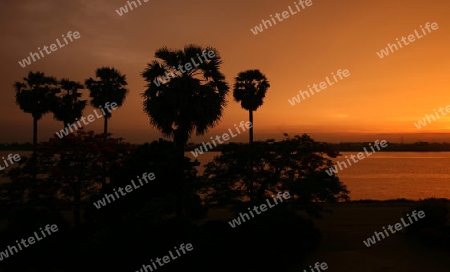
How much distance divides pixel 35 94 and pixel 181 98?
19.0 metres

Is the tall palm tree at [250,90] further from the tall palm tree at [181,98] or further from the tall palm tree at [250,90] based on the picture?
the tall palm tree at [181,98]

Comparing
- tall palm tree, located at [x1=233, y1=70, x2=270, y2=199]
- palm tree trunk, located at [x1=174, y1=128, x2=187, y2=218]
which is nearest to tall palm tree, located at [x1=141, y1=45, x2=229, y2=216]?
palm tree trunk, located at [x1=174, y1=128, x2=187, y2=218]

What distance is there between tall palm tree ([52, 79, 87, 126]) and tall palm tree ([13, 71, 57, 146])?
1.72m

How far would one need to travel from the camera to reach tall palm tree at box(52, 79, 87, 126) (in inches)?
1039

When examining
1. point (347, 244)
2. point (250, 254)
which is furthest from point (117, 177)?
point (347, 244)

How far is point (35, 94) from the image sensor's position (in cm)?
2864

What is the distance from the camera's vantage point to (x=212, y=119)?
16.8 m

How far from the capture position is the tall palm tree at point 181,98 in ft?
53.1

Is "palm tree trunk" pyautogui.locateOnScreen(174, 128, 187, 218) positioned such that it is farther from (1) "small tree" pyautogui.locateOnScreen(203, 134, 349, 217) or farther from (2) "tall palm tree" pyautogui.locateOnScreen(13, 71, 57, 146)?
(2) "tall palm tree" pyautogui.locateOnScreen(13, 71, 57, 146)

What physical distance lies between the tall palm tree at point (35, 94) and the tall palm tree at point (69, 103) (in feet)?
5.66

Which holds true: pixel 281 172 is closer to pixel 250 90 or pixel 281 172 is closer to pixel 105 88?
pixel 250 90

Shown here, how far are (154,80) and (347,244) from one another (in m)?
12.9

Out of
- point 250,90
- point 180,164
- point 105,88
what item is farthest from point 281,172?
point 105,88

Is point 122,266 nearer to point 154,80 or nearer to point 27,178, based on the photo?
point 154,80
